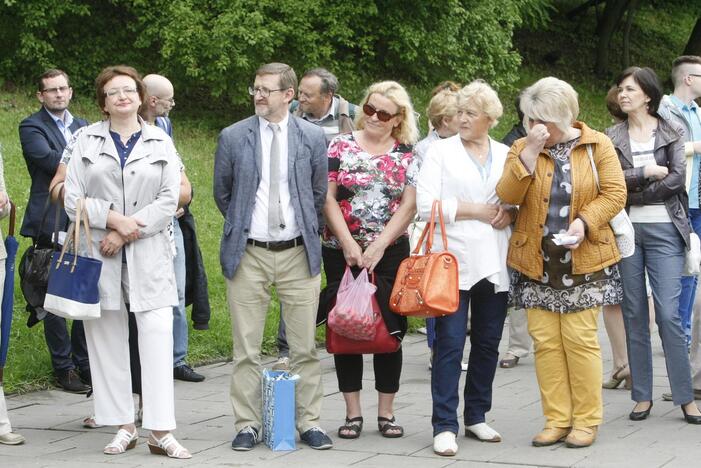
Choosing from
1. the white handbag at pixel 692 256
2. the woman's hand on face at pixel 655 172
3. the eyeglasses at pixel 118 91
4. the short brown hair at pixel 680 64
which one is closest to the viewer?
the eyeglasses at pixel 118 91

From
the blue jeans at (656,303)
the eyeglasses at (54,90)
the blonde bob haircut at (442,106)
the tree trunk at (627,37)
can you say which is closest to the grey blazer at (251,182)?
the blonde bob haircut at (442,106)

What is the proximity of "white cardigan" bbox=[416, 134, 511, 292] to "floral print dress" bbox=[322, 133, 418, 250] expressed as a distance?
0.80 ft

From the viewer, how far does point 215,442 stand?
7.00 metres

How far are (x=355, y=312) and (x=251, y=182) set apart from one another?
3.00ft

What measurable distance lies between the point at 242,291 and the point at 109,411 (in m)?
0.99

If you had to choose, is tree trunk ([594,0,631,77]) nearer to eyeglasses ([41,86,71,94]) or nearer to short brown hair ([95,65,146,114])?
eyeglasses ([41,86,71,94])

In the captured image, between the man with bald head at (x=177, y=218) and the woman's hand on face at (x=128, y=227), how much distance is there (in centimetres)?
63

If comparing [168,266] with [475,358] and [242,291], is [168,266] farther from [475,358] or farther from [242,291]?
[475,358]

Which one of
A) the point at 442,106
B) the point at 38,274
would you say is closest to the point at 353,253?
the point at 38,274

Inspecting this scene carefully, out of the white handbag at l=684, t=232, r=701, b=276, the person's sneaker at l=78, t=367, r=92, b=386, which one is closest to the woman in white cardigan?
the white handbag at l=684, t=232, r=701, b=276

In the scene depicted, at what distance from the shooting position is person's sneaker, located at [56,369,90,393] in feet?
28.1

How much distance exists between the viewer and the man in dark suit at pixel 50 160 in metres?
8.44

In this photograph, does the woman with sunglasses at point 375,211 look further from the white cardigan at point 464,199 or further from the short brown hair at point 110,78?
the short brown hair at point 110,78

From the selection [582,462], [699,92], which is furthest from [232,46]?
[582,462]
